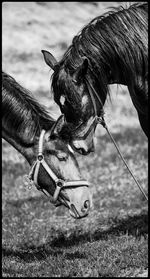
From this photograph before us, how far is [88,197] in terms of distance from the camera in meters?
7.67

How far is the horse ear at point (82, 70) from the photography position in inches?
264

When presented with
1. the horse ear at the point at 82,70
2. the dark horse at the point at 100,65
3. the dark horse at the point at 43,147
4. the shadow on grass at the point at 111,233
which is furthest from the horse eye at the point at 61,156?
the shadow on grass at the point at 111,233

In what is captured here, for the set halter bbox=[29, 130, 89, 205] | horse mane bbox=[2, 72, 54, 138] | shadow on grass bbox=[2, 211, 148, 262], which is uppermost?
horse mane bbox=[2, 72, 54, 138]

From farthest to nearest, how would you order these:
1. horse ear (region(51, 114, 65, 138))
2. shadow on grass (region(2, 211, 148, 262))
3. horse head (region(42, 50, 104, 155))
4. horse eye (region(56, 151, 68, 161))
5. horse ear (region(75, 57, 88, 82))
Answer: shadow on grass (region(2, 211, 148, 262)) < horse eye (region(56, 151, 68, 161)) < horse ear (region(51, 114, 65, 138)) < horse head (region(42, 50, 104, 155)) < horse ear (region(75, 57, 88, 82))

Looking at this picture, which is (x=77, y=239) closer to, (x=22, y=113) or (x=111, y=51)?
(x=22, y=113)

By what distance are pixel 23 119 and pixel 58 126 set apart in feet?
1.97

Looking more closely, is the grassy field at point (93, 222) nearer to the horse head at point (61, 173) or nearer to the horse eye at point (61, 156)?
the horse head at point (61, 173)

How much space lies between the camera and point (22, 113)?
7.79 m

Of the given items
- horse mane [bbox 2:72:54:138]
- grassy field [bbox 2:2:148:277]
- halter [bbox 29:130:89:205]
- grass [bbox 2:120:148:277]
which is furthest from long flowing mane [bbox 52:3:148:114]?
grass [bbox 2:120:148:277]

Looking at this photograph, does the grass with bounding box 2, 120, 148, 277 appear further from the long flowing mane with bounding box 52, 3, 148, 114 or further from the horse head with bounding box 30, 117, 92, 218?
the long flowing mane with bounding box 52, 3, 148, 114

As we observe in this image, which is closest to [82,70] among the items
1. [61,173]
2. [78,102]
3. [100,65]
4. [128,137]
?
[100,65]

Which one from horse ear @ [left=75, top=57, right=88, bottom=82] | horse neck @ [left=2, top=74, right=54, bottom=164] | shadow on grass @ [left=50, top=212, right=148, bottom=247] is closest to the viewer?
horse ear @ [left=75, top=57, right=88, bottom=82]

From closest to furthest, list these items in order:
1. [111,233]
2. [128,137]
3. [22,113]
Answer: [22,113], [111,233], [128,137]

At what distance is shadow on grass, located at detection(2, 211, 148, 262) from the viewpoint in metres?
8.53
